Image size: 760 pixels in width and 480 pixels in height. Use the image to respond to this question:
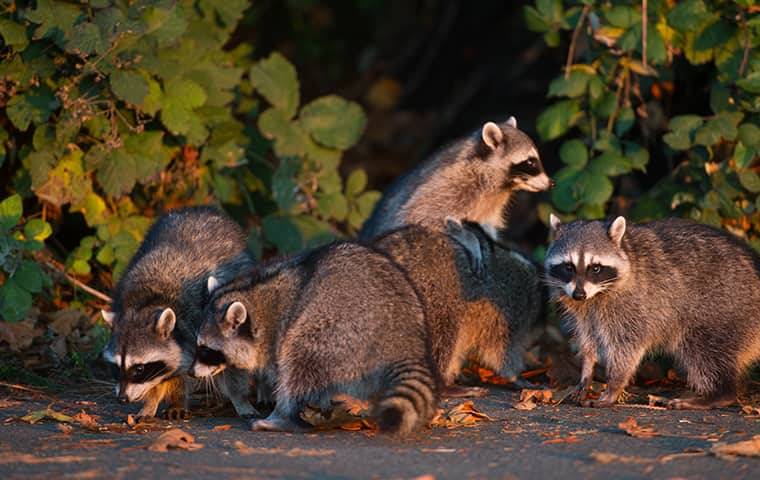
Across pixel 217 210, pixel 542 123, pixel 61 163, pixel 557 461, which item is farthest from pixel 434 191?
pixel 557 461

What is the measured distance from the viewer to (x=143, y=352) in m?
5.89

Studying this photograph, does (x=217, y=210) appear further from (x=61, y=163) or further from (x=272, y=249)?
(x=272, y=249)

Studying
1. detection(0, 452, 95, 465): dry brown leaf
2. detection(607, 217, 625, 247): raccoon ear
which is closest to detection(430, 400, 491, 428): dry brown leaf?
detection(607, 217, 625, 247): raccoon ear

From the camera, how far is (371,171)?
14.2 metres

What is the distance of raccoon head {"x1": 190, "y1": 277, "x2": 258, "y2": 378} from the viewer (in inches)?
226

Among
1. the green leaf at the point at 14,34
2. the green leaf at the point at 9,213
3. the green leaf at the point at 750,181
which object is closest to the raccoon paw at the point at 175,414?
the green leaf at the point at 9,213

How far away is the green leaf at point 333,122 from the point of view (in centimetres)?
858

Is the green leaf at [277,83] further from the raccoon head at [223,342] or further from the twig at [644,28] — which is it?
the raccoon head at [223,342]

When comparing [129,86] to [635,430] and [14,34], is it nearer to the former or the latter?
[14,34]

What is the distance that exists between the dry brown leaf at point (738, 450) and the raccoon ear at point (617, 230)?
1900 millimetres

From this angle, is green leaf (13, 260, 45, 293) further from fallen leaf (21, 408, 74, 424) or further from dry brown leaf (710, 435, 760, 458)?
dry brown leaf (710, 435, 760, 458)

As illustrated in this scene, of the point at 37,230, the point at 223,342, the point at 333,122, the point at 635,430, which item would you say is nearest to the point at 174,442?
the point at 223,342

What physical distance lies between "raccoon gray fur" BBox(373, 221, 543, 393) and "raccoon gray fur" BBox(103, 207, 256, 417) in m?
0.99

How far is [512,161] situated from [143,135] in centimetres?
257
